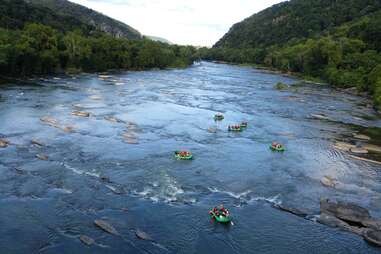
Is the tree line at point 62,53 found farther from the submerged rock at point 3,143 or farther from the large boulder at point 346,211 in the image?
the large boulder at point 346,211

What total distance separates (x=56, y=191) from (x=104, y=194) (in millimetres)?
3721

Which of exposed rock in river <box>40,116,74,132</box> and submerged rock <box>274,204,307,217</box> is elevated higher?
exposed rock in river <box>40,116,74,132</box>

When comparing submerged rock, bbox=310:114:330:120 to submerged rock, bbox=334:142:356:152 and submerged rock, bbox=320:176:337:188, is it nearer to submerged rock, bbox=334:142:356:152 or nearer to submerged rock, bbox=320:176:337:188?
submerged rock, bbox=334:142:356:152

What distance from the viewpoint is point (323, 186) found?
37.8 m

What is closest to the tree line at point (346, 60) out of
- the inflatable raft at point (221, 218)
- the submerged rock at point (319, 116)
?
the submerged rock at point (319, 116)

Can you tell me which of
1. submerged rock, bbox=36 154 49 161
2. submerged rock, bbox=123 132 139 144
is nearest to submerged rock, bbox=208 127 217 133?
submerged rock, bbox=123 132 139 144

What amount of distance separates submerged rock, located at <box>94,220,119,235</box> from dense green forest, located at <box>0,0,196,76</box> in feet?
214

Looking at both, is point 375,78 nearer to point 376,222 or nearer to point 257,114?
point 257,114

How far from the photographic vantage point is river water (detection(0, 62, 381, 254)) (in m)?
27.5

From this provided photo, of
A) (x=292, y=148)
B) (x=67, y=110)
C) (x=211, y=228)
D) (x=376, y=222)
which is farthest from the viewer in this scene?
(x=67, y=110)

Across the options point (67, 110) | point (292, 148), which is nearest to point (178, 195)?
point (292, 148)

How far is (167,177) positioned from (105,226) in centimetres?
1034

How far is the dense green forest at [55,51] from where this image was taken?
9019cm

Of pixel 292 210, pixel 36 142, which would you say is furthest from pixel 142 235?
pixel 36 142
